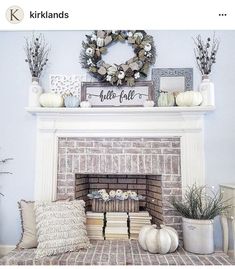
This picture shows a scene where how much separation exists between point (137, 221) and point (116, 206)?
0.21 metres

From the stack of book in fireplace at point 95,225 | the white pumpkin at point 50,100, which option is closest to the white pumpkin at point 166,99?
the white pumpkin at point 50,100

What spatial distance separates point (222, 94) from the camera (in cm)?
209

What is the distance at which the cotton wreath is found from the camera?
206 cm

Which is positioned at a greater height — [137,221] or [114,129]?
[114,129]

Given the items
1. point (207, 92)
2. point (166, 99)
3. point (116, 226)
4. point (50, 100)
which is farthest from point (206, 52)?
point (116, 226)

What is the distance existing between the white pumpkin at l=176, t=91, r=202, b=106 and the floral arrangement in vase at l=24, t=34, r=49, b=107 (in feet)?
3.46

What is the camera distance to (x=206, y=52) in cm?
205

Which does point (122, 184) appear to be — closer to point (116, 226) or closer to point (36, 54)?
point (116, 226)

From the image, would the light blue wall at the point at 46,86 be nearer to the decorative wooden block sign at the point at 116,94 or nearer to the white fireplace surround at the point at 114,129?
the white fireplace surround at the point at 114,129

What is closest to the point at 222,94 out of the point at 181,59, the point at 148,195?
the point at 181,59

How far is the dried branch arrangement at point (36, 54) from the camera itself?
2.09m
